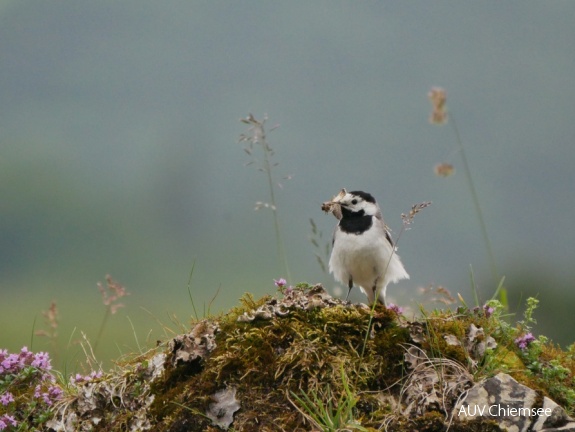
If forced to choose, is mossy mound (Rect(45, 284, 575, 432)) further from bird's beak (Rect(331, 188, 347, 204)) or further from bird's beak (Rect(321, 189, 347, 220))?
bird's beak (Rect(331, 188, 347, 204))

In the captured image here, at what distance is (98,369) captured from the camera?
7.14 meters

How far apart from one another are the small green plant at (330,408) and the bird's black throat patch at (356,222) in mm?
3440

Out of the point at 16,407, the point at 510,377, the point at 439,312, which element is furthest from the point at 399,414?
the point at 16,407

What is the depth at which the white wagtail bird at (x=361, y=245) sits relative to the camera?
30.1 feet

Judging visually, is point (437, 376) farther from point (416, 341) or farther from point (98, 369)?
point (98, 369)

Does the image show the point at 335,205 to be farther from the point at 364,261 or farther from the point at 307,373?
the point at 307,373

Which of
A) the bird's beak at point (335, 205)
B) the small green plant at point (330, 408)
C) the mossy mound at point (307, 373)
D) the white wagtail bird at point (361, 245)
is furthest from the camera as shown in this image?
the white wagtail bird at point (361, 245)

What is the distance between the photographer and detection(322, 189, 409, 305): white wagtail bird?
30.1ft

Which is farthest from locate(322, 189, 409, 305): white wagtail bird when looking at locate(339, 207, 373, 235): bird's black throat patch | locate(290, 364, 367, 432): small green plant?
locate(290, 364, 367, 432): small green plant

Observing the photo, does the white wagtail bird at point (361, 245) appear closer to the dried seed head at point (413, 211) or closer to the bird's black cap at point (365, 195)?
the bird's black cap at point (365, 195)

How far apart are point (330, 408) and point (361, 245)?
142 inches

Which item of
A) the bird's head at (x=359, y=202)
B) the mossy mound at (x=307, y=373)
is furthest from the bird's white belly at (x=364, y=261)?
the mossy mound at (x=307, y=373)

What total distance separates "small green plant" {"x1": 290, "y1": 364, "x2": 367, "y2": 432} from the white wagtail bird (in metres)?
3.25

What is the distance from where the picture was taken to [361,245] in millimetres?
9172
